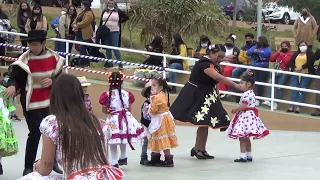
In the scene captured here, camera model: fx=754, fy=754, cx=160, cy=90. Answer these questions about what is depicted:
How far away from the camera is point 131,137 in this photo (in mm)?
9055

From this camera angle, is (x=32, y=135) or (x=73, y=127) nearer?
(x=73, y=127)

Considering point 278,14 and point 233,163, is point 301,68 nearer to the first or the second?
point 233,163

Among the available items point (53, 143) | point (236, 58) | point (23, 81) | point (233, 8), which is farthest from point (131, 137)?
point (233, 8)

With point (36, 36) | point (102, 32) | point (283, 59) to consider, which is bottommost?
point (283, 59)

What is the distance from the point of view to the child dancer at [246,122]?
10.1 metres

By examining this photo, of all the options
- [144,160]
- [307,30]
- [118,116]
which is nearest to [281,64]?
[307,30]

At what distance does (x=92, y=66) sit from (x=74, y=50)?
5.78ft

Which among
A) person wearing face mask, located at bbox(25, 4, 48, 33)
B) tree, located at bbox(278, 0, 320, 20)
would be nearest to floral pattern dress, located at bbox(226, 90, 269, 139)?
person wearing face mask, located at bbox(25, 4, 48, 33)

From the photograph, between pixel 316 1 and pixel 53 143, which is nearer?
pixel 53 143

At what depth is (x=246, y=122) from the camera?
1015 centimetres

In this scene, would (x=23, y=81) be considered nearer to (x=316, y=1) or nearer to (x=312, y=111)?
(x=312, y=111)

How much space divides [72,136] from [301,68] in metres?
9.84

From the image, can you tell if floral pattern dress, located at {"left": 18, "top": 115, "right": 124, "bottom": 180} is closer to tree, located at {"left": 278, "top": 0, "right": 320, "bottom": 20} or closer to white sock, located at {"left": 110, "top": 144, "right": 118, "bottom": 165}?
white sock, located at {"left": 110, "top": 144, "right": 118, "bottom": 165}

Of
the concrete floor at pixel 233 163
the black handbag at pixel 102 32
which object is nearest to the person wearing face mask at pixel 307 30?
the concrete floor at pixel 233 163
